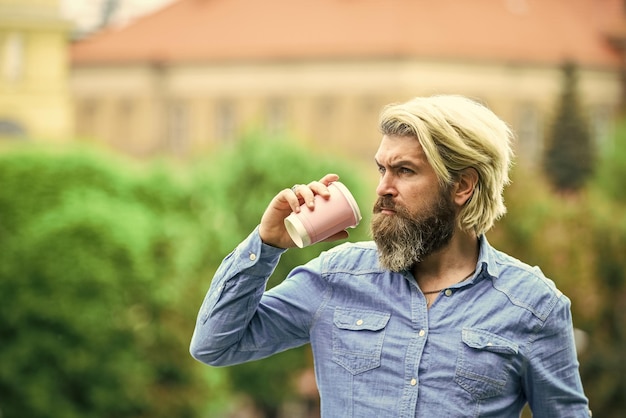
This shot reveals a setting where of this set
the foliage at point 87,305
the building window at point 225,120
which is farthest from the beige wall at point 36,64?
the foliage at point 87,305

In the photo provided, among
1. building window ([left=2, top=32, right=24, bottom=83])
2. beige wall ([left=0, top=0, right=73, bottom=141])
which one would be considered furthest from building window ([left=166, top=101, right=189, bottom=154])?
building window ([left=2, top=32, right=24, bottom=83])

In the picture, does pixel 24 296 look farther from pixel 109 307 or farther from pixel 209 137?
pixel 209 137

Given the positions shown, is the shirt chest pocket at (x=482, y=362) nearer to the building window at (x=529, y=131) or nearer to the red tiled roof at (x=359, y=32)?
the red tiled roof at (x=359, y=32)

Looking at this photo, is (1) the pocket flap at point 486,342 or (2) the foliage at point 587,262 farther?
(2) the foliage at point 587,262

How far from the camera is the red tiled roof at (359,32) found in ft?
309

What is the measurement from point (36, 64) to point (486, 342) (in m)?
102

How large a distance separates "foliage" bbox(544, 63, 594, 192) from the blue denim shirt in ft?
259

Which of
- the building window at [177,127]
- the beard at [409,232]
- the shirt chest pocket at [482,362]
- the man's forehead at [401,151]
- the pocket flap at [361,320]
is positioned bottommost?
the building window at [177,127]

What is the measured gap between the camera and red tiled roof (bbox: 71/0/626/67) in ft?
309

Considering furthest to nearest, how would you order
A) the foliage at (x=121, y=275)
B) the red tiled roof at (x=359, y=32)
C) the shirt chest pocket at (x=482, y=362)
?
the red tiled roof at (x=359, y=32) < the foliage at (x=121, y=275) < the shirt chest pocket at (x=482, y=362)

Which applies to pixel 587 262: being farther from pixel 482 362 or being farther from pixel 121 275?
pixel 482 362

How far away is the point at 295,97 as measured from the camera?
92.8m

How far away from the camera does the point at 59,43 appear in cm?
10281

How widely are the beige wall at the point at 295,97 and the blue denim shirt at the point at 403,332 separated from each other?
83.9 meters
